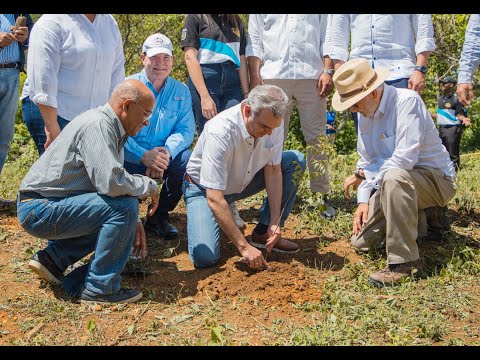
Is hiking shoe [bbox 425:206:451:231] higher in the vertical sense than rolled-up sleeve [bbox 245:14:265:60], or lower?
lower

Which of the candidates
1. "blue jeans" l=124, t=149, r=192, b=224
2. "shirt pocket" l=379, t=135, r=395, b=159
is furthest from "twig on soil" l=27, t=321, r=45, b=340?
"shirt pocket" l=379, t=135, r=395, b=159

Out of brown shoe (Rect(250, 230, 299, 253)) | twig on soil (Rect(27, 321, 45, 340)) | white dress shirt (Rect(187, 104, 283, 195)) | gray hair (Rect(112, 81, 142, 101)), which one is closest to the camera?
twig on soil (Rect(27, 321, 45, 340))

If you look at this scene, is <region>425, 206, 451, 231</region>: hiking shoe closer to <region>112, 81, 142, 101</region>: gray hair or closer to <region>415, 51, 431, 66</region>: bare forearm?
<region>415, 51, 431, 66</region>: bare forearm

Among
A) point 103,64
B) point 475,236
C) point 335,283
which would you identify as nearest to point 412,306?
point 335,283

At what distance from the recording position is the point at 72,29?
459 centimetres

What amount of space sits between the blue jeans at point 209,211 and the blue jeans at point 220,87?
0.83 m

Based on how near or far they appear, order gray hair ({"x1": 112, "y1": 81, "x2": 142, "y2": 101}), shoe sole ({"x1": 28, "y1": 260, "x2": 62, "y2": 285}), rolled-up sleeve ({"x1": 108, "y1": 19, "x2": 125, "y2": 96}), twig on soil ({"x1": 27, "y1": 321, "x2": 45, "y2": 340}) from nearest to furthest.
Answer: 1. twig on soil ({"x1": 27, "y1": 321, "x2": 45, "y2": 340})
2. gray hair ({"x1": 112, "y1": 81, "x2": 142, "y2": 101})
3. shoe sole ({"x1": 28, "y1": 260, "x2": 62, "y2": 285})
4. rolled-up sleeve ({"x1": 108, "y1": 19, "x2": 125, "y2": 96})

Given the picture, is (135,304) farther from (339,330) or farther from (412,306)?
(412,306)

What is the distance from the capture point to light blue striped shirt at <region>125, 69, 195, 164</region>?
17.1 feet

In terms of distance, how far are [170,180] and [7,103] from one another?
1.60 m

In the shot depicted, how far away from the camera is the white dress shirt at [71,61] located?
4.50 meters

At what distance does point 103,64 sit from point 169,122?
0.74 metres

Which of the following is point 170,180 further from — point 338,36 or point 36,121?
point 338,36

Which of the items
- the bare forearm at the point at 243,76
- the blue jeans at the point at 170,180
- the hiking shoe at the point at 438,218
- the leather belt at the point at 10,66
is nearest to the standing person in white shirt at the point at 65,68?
the blue jeans at the point at 170,180
